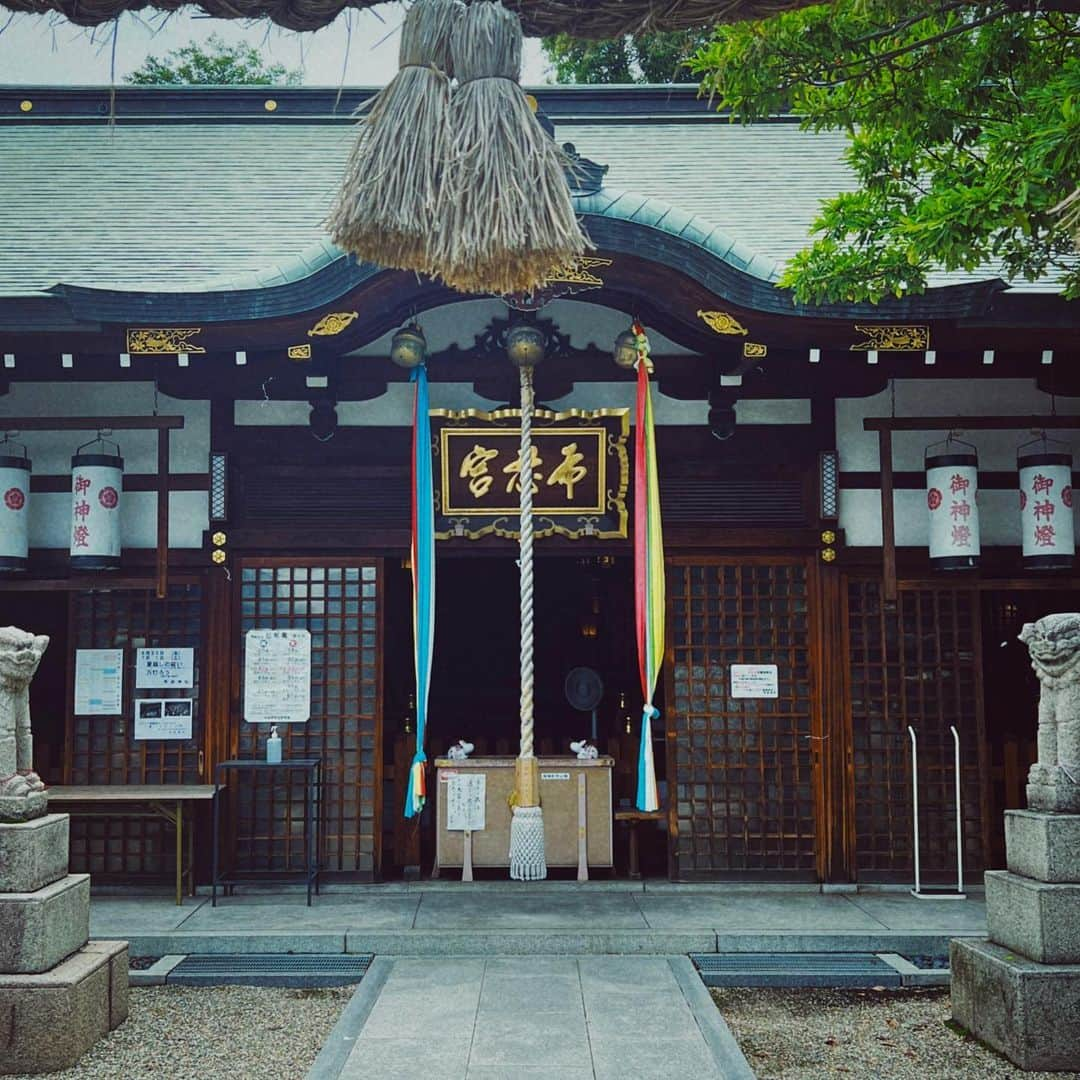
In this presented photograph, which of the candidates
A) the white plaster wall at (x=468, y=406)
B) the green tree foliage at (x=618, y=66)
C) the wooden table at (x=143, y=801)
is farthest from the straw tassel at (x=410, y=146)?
the green tree foliage at (x=618, y=66)

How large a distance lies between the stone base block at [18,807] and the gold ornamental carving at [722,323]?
4.94 metres

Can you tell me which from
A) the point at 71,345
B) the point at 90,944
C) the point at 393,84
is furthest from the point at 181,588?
the point at 393,84

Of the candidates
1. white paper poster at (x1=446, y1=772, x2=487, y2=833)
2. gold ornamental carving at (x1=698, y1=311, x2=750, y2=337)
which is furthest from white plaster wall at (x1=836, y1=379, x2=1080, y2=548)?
white paper poster at (x1=446, y1=772, x2=487, y2=833)

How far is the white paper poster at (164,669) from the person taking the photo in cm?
810

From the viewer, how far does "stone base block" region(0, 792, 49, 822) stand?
510cm

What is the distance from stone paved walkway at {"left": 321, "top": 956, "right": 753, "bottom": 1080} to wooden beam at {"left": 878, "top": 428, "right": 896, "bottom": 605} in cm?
314

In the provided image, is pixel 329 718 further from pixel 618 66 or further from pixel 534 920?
pixel 618 66

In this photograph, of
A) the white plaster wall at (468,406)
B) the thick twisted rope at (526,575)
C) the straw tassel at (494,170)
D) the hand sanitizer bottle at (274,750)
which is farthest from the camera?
the white plaster wall at (468,406)

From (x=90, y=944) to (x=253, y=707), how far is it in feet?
8.93

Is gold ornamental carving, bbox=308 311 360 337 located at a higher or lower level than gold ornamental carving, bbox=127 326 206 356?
higher

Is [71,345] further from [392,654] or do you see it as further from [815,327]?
[392,654]

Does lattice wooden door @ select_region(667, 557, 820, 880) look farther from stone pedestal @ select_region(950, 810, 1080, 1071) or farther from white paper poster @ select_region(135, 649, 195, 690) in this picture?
white paper poster @ select_region(135, 649, 195, 690)

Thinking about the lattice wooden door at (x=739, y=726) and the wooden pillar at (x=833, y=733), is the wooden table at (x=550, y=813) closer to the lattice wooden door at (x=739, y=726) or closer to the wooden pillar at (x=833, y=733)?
the lattice wooden door at (x=739, y=726)

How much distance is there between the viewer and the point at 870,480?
823 centimetres
